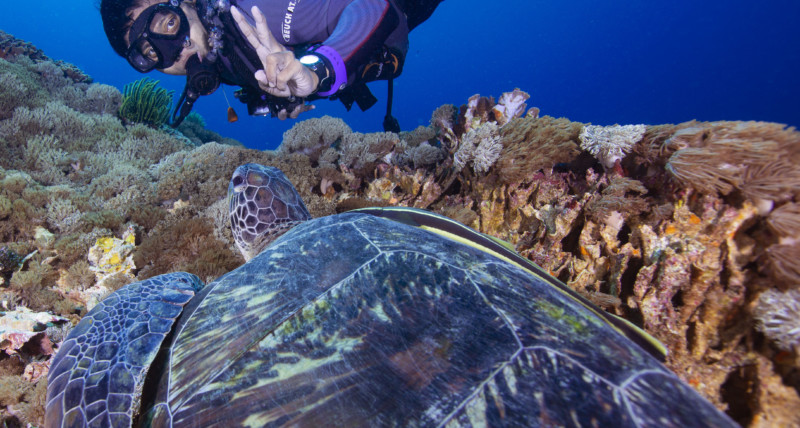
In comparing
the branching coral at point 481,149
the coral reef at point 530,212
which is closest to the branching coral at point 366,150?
the coral reef at point 530,212

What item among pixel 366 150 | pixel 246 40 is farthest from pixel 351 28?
pixel 366 150

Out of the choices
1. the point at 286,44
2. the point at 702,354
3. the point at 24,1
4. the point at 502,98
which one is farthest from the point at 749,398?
the point at 24,1

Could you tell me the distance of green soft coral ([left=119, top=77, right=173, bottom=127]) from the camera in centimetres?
560

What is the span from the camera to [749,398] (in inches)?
44.0

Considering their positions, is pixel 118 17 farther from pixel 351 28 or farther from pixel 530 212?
pixel 530 212

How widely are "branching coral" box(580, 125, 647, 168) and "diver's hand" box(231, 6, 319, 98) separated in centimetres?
224

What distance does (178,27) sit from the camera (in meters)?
3.25

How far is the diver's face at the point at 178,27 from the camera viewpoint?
3.19 meters

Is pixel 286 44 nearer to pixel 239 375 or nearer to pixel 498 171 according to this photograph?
pixel 498 171

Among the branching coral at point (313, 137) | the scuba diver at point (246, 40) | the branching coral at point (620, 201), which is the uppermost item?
the scuba diver at point (246, 40)

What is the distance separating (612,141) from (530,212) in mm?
674

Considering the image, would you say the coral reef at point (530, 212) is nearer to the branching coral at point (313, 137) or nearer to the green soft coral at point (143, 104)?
the branching coral at point (313, 137)

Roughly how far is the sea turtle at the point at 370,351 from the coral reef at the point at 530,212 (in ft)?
1.94

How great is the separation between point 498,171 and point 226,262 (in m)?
2.22
